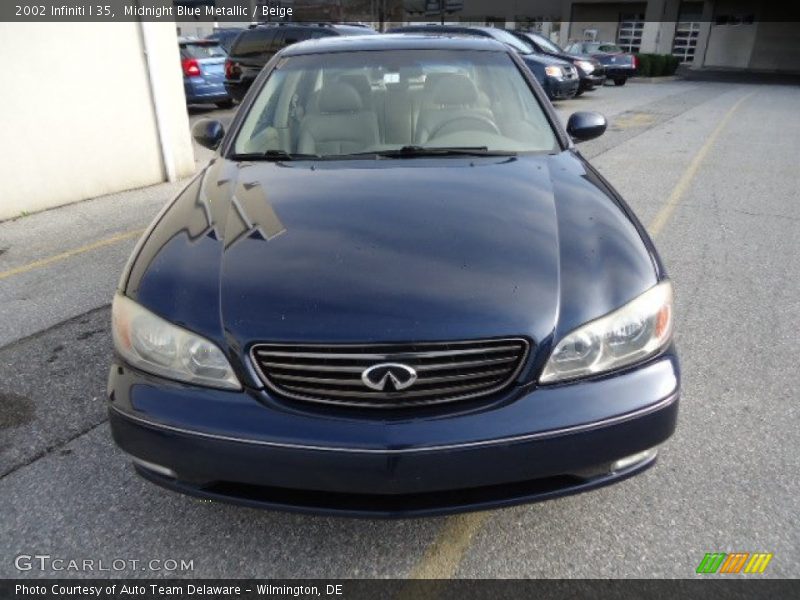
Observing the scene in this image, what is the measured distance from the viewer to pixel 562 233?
2.12 meters

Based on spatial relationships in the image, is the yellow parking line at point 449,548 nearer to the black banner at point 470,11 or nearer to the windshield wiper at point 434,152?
the windshield wiper at point 434,152

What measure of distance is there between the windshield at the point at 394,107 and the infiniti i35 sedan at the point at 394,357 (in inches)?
32.0

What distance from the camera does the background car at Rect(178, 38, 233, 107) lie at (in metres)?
11.9

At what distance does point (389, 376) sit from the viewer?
173 cm

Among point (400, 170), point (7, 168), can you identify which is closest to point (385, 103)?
point (400, 170)

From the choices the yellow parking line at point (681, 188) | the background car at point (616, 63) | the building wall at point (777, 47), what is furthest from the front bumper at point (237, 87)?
the building wall at point (777, 47)

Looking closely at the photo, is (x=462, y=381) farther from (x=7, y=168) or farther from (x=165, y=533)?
(x=7, y=168)

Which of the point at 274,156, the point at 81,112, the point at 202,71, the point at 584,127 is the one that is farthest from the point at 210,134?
the point at 202,71

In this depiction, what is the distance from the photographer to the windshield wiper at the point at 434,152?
2873 millimetres

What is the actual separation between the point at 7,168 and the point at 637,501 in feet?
19.8

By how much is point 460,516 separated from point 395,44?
2578mm

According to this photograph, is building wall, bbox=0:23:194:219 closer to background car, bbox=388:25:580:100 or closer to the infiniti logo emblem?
the infiniti logo emblem

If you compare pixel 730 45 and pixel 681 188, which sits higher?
pixel 681 188

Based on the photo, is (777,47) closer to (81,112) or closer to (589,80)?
(589,80)
